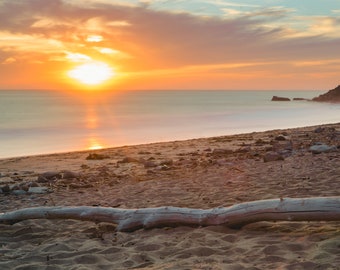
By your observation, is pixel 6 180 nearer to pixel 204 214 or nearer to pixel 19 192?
pixel 19 192

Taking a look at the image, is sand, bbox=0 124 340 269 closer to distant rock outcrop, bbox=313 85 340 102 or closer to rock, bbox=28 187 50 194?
rock, bbox=28 187 50 194

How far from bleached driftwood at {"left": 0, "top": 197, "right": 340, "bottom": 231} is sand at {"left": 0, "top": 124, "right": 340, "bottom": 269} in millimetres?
125

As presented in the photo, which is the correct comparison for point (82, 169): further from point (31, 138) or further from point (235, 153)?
point (31, 138)

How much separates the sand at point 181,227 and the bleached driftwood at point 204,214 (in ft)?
0.41

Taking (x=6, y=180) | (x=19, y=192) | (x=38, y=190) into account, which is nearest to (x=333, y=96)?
(x=6, y=180)

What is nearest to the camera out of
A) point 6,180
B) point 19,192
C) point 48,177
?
point 19,192

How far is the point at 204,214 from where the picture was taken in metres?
5.45

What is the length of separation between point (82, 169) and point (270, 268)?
9.22 metres

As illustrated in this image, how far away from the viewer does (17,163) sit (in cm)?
1475

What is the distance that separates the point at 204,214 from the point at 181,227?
0.35m

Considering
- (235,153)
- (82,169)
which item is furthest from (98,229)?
(235,153)

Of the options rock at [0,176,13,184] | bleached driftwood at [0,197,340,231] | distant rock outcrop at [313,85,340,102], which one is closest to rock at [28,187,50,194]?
rock at [0,176,13,184]

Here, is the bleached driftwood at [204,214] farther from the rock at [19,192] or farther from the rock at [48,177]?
the rock at [48,177]

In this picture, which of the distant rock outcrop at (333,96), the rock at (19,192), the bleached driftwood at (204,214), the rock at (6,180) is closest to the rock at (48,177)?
the rock at (6,180)
